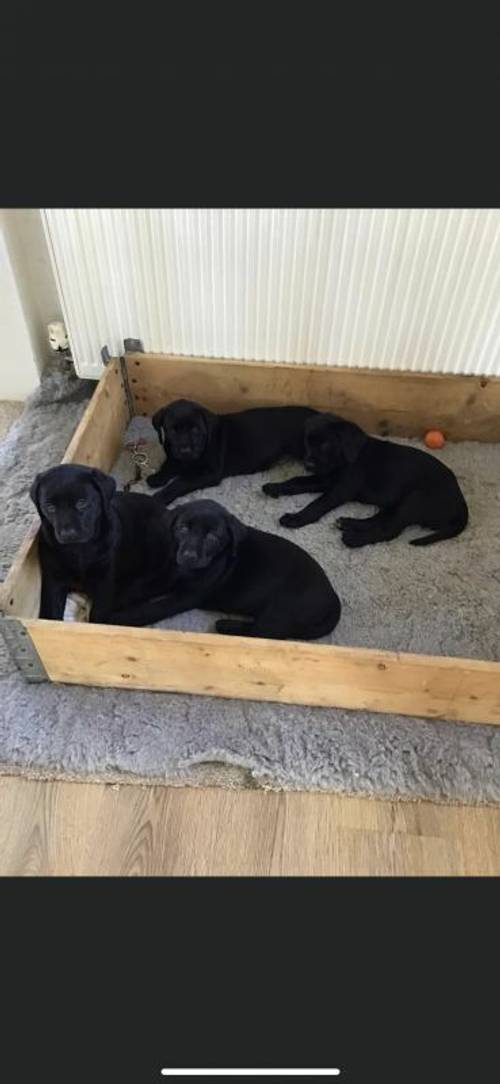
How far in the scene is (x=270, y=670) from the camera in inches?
58.4

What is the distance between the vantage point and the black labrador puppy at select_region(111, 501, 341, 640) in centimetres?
158

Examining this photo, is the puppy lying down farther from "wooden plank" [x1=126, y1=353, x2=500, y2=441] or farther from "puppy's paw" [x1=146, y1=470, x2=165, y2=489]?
"wooden plank" [x1=126, y1=353, x2=500, y2=441]

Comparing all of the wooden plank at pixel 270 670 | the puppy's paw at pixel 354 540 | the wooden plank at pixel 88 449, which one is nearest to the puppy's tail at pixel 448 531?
the puppy's paw at pixel 354 540

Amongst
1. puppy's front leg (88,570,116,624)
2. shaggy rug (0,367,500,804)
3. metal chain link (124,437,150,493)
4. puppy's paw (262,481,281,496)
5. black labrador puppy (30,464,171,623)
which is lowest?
shaggy rug (0,367,500,804)

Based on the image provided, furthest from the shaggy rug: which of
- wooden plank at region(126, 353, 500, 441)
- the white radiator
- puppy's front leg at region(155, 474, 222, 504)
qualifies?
the white radiator

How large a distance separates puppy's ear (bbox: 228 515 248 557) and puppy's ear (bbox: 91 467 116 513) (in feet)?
0.87

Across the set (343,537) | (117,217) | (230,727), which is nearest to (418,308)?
(343,537)

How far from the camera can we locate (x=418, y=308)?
2.01 metres

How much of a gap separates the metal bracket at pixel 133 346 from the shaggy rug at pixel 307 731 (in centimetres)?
75

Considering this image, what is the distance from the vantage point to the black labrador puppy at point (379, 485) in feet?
6.27

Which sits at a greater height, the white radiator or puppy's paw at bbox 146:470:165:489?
the white radiator

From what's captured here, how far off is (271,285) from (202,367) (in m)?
0.33

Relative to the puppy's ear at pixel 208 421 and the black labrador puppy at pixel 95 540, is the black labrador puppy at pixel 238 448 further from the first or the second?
the black labrador puppy at pixel 95 540

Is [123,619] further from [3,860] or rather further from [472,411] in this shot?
[472,411]
